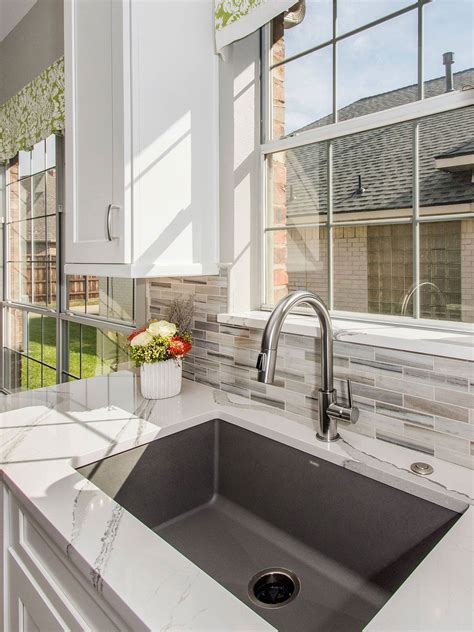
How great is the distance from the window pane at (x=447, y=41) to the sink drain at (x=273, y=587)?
3.96 feet

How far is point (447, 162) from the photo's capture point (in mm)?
1146

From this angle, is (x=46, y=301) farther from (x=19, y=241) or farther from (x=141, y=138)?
(x=141, y=138)

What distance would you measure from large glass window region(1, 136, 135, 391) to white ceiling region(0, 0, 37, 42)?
29.4 inches

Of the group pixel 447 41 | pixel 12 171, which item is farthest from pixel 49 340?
pixel 447 41

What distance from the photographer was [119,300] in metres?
2.33

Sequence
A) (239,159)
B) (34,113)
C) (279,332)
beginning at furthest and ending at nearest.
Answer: (34,113), (239,159), (279,332)

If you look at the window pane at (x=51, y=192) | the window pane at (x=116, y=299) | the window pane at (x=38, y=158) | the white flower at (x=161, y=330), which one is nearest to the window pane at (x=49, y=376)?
the window pane at (x=116, y=299)

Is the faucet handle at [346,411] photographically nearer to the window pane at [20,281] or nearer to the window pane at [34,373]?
the window pane at [34,373]

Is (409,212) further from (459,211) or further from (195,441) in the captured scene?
(195,441)

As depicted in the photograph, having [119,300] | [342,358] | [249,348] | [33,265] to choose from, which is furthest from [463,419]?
[33,265]

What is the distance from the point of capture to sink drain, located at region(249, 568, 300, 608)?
972 mm

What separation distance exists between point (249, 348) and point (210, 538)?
55 cm

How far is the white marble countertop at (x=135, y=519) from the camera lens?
0.64 meters

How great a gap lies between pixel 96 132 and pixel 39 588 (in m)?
1.18
